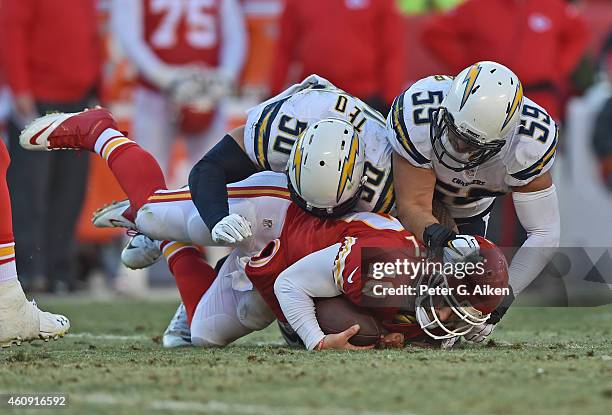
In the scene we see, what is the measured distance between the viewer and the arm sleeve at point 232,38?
27.6 feet

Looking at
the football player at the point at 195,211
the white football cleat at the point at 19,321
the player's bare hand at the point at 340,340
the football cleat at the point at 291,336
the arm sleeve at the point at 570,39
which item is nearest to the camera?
the white football cleat at the point at 19,321

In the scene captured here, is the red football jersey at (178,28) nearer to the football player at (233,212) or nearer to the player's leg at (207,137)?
the player's leg at (207,137)

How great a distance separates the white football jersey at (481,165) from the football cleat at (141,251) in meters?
1.35

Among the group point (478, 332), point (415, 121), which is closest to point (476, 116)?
point (415, 121)

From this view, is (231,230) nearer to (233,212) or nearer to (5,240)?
(233,212)

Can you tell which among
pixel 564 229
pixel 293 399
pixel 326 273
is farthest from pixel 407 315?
pixel 564 229

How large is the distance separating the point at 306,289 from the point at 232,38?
4.08 metres

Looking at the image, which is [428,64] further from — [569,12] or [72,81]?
[72,81]

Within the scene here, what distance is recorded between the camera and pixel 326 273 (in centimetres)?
464

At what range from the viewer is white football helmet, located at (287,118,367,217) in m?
4.61

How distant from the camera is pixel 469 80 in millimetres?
4766

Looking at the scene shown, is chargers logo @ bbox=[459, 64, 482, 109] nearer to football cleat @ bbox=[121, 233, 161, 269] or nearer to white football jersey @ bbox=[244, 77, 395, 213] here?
white football jersey @ bbox=[244, 77, 395, 213]

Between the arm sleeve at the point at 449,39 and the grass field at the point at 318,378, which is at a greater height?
the arm sleeve at the point at 449,39

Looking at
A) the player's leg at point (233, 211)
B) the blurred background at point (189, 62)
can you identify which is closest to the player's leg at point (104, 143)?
the player's leg at point (233, 211)
